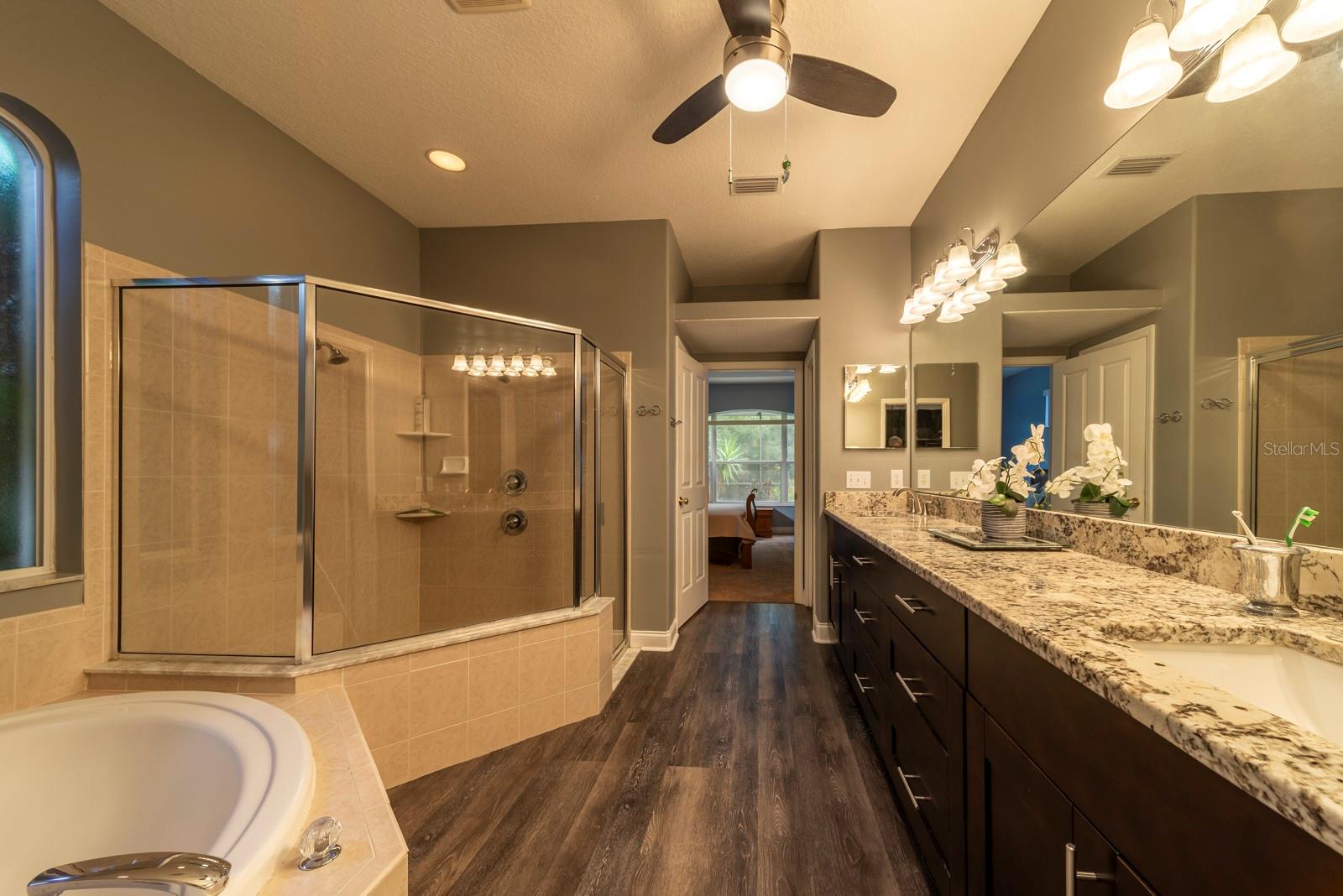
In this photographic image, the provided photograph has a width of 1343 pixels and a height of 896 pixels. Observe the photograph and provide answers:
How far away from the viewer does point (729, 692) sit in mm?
2488

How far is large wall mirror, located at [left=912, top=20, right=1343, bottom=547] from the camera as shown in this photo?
0.87 metres

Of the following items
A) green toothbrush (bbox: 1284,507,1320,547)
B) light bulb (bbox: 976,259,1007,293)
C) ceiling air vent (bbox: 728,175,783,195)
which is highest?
ceiling air vent (bbox: 728,175,783,195)

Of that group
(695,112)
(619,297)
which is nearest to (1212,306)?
(695,112)

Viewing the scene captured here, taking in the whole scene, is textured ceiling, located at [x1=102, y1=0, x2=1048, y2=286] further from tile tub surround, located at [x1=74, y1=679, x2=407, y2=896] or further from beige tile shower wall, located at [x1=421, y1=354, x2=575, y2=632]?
tile tub surround, located at [x1=74, y1=679, x2=407, y2=896]

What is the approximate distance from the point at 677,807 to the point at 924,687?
0.93m

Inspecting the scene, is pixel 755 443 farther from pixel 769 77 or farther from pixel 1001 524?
pixel 769 77

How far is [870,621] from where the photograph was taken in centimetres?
195

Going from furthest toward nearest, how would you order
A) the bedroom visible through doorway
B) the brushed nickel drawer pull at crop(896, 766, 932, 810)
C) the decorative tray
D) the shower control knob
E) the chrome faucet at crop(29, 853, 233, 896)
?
1. the bedroom visible through doorway
2. the shower control knob
3. the decorative tray
4. the brushed nickel drawer pull at crop(896, 766, 932, 810)
5. the chrome faucet at crop(29, 853, 233, 896)

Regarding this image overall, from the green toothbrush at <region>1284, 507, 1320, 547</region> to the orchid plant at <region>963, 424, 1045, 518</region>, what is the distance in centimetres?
77

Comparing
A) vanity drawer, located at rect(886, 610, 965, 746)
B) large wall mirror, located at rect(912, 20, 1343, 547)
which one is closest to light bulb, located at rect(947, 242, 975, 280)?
large wall mirror, located at rect(912, 20, 1343, 547)

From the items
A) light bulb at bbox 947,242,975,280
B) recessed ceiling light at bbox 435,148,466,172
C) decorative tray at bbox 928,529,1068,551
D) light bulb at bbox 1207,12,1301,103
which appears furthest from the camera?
recessed ceiling light at bbox 435,148,466,172

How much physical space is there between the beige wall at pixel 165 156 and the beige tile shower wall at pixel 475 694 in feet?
5.70

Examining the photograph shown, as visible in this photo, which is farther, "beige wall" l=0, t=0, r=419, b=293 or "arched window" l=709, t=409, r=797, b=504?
"arched window" l=709, t=409, r=797, b=504

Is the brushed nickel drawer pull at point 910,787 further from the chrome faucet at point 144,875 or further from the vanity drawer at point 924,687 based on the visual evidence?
the chrome faucet at point 144,875
